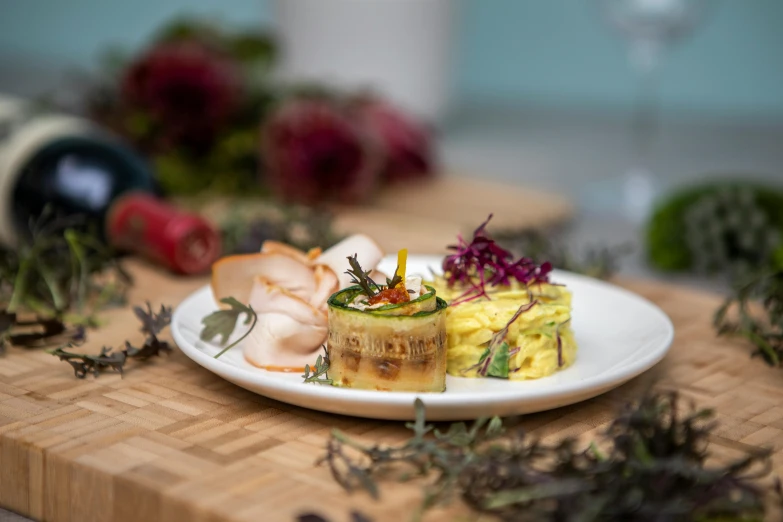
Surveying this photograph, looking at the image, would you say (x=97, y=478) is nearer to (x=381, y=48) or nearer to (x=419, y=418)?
(x=419, y=418)

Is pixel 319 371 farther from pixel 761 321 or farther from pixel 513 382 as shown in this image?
pixel 761 321

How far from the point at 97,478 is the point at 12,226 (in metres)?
1.35

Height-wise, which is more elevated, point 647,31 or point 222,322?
point 647,31

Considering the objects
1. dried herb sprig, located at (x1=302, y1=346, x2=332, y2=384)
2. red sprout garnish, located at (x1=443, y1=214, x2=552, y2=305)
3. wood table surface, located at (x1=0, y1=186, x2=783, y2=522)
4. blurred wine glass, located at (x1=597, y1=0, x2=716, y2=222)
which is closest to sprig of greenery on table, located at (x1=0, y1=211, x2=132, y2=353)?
wood table surface, located at (x1=0, y1=186, x2=783, y2=522)

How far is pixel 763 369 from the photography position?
5.93 ft

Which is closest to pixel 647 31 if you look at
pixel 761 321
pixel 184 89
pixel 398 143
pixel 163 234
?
pixel 398 143

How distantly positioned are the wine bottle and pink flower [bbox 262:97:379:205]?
67 cm

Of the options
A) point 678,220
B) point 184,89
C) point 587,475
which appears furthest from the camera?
point 184,89

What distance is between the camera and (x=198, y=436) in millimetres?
1426

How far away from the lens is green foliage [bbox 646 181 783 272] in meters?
2.81

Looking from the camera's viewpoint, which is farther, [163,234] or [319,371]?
[163,234]

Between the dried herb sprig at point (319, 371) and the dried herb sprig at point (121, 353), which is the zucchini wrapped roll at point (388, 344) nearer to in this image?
the dried herb sprig at point (319, 371)

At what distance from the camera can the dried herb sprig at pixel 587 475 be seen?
3.80 ft

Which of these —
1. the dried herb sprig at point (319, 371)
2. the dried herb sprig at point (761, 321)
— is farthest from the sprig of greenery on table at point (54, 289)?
the dried herb sprig at point (761, 321)
